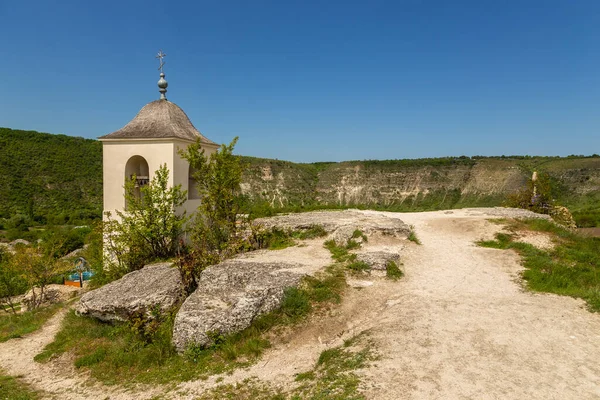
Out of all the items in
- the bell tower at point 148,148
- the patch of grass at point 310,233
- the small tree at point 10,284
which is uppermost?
the bell tower at point 148,148

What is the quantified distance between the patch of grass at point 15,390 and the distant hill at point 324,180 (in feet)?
151

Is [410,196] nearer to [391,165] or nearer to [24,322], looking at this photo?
[391,165]

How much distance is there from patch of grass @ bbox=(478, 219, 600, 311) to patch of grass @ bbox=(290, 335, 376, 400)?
488cm

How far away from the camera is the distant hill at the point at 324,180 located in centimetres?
5338

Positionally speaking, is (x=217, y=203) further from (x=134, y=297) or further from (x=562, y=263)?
(x=562, y=263)

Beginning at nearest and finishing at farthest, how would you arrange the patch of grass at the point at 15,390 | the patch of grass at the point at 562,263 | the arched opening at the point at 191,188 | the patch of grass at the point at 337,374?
1. the patch of grass at the point at 337,374
2. the patch of grass at the point at 15,390
3. the patch of grass at the point at 562,263
4. the arched opening at the point at 191,188

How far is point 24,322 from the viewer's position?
1045 centimetres

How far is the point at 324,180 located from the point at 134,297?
194 feet

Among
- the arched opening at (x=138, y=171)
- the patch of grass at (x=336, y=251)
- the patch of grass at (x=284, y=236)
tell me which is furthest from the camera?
the arched opening at (x=138, y=171)

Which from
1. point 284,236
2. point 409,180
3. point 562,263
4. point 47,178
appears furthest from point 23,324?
point 409,180

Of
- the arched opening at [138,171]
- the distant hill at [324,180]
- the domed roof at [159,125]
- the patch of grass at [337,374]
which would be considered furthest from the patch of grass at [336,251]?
the distant hill at [324,180]

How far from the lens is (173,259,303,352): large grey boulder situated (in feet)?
21.9

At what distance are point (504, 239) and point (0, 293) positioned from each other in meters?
26.9

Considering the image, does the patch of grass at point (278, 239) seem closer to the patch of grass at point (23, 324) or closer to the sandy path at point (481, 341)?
the sandy path at point (481, 341)
